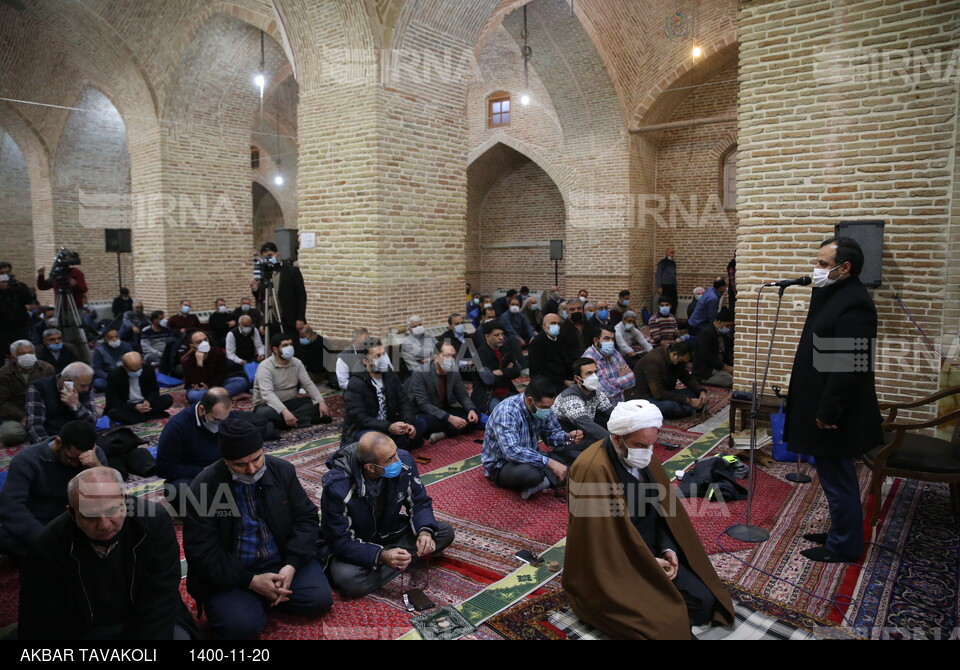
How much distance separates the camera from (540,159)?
14.9m

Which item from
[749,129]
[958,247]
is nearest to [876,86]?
[749,129]

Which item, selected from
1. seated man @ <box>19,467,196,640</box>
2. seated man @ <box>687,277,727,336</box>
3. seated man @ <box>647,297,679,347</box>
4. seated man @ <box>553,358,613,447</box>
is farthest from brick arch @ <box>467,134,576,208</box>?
seated man @ <box>19,467,196,640</box>

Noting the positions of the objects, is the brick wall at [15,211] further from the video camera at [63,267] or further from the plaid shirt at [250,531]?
the plaid shirt at [250,531]

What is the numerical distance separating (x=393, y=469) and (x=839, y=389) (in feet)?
7.65

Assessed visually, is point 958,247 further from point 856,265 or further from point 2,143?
point 2,143

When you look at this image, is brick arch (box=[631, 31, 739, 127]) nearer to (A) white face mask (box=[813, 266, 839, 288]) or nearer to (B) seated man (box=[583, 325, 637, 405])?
(B) seated man (box=[583, 325, 637, 405])

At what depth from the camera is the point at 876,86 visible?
16.5 feet

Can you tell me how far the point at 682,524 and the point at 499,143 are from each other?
1441 centimetres

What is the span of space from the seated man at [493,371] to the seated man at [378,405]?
1253 millimetres

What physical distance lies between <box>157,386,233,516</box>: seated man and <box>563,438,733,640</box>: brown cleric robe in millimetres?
2324

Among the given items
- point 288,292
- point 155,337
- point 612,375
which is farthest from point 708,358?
point 155,337

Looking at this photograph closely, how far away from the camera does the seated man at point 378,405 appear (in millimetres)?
5270

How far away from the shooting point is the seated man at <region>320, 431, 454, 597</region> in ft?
10.4

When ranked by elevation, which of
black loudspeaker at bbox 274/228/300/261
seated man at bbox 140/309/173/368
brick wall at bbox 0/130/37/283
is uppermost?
brick wall at bbox 0/130/37/283
